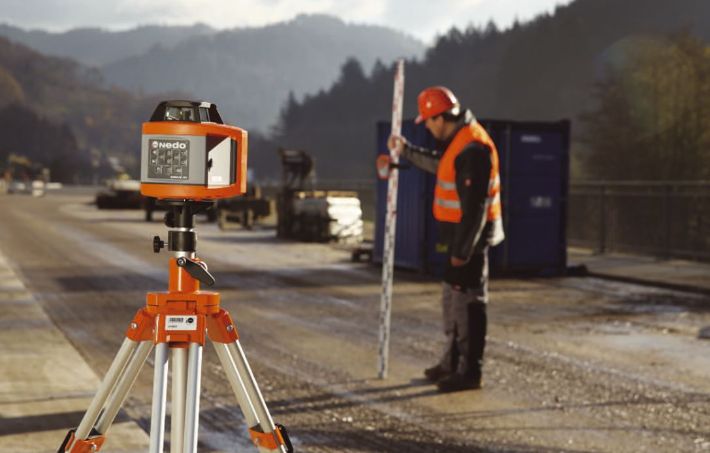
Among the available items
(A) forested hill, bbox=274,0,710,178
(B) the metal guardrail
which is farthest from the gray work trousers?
(A) forested hill, bbox=274,0,710,178

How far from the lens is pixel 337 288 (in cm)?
1419

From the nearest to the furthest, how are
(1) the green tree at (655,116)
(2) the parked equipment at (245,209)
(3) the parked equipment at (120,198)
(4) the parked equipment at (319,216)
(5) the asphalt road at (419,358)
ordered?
(5) the asphalt road at (419,358), (4) the parked equipment at (319,216), (2) the parked equipment at (245,209), (3) the parked equipment at (120,198), (1) the green tree at (655,116)

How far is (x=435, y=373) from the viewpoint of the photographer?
25.5 ft

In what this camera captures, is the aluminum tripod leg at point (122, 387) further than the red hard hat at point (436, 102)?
No

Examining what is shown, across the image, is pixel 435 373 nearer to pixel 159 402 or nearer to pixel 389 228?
pixel 389 228

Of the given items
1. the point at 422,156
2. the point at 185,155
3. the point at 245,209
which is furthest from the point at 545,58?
the point at 185,155

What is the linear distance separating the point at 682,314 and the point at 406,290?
12.0 ft

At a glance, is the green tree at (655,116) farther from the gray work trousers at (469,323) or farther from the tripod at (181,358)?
the tripod at (181,358)

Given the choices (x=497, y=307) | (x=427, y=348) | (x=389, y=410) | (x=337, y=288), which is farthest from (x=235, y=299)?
(x=389, y=410)

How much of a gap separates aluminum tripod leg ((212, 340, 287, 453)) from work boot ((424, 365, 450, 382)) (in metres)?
4.52

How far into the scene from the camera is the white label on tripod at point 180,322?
3205 millimetres

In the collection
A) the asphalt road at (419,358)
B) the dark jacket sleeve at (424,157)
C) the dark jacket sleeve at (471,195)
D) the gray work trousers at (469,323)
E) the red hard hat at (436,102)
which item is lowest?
the asphalt road at (419,358)

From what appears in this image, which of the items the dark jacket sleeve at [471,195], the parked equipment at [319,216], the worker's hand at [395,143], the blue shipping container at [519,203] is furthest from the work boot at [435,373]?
the parked equipment at [319,216]

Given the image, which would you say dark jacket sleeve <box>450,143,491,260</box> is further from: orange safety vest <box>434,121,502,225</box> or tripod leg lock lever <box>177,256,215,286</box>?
tripod leg lock lever <box>177,256,215,286</box>
